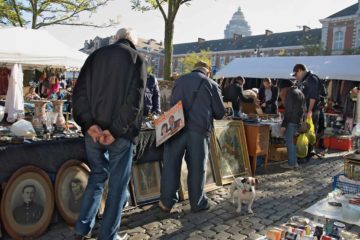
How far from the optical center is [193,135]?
12.7 feet

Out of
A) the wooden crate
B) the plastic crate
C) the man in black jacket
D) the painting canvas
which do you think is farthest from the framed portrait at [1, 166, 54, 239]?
the wooden crate

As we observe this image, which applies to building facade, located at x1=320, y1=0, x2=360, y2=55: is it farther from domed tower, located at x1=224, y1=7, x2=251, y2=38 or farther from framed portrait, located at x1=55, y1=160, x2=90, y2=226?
domed tower, located at x1=224, y1=7, x2=251, y2=38

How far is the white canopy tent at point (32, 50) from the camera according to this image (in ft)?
21.2

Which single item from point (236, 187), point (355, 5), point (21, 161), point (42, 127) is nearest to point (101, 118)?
point (21, 161)

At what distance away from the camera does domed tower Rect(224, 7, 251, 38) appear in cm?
18100

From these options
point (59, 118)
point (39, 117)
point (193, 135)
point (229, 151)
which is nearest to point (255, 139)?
point (229, 151)

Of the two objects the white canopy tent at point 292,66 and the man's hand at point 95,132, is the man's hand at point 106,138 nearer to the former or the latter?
the man's hand at point 95,132

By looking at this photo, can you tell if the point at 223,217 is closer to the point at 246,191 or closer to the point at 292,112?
the point at 246,191

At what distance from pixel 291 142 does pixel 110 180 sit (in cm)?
438

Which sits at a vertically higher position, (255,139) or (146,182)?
(255,139)

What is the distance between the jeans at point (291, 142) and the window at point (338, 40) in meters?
39.7

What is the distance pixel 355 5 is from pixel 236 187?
44.7m

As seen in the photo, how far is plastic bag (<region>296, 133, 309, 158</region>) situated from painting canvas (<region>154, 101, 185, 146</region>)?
3.75 meters

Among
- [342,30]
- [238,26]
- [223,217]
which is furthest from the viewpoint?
[238,26]
